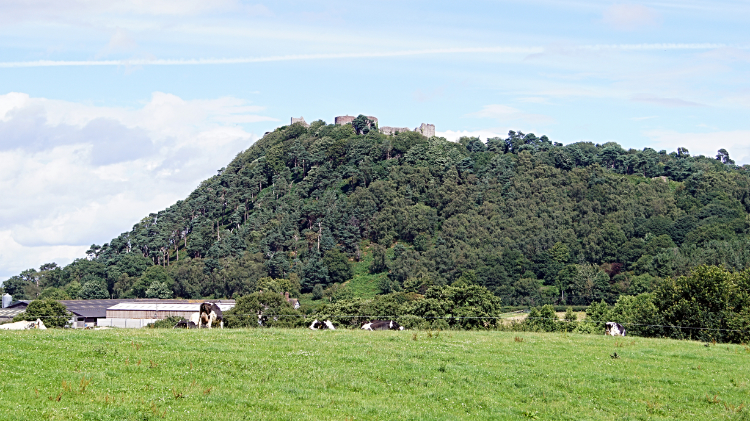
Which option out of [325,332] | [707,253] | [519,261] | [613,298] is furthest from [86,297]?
[325,332]

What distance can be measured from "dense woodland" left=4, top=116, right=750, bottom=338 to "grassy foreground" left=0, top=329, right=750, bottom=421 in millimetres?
103673

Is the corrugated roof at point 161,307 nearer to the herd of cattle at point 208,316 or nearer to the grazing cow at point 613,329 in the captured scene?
the herd of cattle at point 208,316

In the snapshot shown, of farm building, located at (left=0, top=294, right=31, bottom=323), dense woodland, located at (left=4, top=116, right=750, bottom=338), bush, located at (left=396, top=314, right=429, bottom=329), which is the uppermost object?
dense woodland, located at (left=4, top=116, right=750, bottom=338)

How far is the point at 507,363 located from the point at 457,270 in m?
127

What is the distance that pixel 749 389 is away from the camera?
23.8 metres

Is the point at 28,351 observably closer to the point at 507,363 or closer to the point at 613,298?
the point at 507,363

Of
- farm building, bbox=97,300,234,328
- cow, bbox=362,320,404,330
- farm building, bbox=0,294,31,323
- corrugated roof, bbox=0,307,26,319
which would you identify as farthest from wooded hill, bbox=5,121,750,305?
cow, bbox=362,320,404,330

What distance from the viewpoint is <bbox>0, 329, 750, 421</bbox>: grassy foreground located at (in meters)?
17.8

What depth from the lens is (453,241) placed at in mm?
167625

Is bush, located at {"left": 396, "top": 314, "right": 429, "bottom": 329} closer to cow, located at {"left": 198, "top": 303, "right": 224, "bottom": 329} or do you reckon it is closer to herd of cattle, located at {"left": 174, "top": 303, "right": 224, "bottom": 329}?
herd of cattle, located at {"left": 174, "top": 303, "right": 224, "bottom": 329}

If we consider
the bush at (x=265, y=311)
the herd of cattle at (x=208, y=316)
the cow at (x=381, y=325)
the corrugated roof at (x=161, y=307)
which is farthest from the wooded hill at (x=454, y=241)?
the herd of cattle at (x=208, y=316)

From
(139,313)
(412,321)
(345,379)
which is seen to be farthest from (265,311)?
(139,313)

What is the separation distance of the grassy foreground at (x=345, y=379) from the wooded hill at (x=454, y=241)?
Answer: 10579 centimetres

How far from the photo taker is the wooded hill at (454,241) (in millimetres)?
147875
